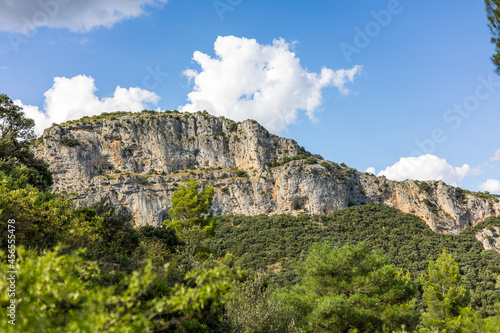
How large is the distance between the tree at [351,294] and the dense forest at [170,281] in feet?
0.20

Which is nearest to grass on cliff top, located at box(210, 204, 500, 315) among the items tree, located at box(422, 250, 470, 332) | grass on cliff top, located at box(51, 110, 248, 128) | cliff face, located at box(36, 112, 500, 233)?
cliff face, located at box(36, 112, 500, 233)

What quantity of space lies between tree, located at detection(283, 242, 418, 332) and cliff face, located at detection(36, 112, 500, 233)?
52.5 meters

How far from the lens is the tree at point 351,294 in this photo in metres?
16.0

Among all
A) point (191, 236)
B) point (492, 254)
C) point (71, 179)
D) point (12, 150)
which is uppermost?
point (71, 179)

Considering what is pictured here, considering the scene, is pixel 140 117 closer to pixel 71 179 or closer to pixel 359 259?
pixel 71 179

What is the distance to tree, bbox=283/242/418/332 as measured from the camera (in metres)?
16.0

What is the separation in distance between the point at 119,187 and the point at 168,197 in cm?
1114

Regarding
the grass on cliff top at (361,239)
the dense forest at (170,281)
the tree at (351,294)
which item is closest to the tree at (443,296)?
the dense forest at (170,281)

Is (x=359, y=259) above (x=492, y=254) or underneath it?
above

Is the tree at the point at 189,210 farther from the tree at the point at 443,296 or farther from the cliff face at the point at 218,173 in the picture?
the cliff face at the point at 218,173

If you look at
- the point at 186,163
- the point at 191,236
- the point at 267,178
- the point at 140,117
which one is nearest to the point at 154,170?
the point at 186,163

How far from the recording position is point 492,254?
170 feet

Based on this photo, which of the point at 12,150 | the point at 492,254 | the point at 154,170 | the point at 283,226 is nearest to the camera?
the point at 12,150

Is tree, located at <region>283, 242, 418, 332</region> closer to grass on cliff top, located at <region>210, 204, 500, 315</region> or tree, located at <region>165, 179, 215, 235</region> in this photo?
tree, located at <region>165, 179, 215, 235</region>
